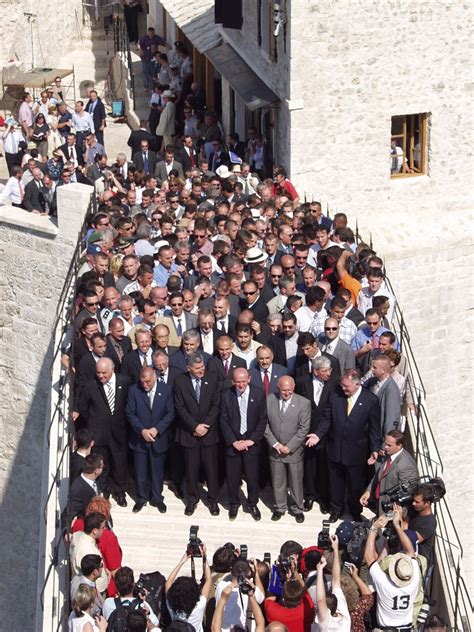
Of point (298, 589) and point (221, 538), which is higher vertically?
point (221, 538)

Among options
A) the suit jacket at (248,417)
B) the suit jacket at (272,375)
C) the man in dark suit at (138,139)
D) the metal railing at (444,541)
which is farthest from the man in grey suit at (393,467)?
the man in dark suit at (138,139)

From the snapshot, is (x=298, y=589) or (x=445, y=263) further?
(x=445, y=263)

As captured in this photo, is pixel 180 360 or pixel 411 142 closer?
pixel 180 360

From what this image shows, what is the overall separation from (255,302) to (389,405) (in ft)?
8.26

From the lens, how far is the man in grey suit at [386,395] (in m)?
13.9

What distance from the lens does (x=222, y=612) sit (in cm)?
1131

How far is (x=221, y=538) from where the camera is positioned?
14.3m

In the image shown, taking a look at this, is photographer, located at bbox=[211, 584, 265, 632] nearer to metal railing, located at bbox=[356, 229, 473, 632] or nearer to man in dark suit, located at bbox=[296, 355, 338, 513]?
metal railing, located at bbox=[356, 229, 473, 632]

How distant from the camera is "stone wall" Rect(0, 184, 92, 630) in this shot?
21797mm

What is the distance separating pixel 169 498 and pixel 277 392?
75.4 inches

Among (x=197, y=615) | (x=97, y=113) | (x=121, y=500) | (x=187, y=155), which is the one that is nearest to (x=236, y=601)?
(x=197, y=615)

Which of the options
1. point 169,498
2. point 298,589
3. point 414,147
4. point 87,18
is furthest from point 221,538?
point 87,18

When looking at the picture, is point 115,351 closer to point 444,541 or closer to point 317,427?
point 317,427

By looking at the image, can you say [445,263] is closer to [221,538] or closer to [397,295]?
→ [397,295]
